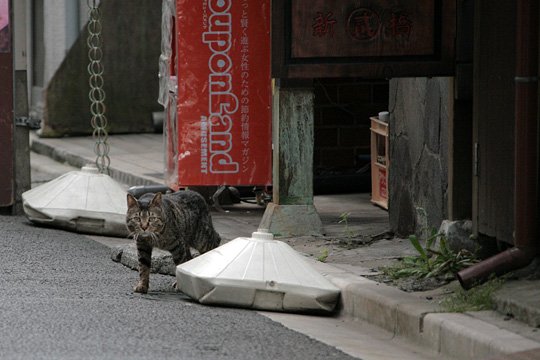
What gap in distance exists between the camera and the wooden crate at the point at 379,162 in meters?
12.6

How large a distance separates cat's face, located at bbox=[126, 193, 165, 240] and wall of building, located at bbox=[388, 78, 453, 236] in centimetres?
217

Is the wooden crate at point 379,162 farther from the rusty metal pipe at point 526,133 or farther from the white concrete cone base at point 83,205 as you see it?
the rusty metal pipe at point 526,133

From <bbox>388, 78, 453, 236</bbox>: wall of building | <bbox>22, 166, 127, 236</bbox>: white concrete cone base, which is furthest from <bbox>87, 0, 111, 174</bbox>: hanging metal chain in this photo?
<bbox>388, 78, 453, 236</bbox>: wall of building

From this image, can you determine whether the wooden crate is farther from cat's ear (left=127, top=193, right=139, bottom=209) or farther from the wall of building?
cat's ear (left=127, top=193, right=139, bottom=209)

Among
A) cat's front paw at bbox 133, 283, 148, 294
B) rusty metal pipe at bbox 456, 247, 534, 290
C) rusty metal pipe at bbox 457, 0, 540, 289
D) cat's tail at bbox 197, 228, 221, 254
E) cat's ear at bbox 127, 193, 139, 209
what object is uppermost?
rusty metal pipe at bbox 457, 0, 540, 289

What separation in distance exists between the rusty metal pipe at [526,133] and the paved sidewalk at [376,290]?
30 cm

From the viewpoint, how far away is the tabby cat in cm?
899

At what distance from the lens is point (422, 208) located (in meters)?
10.1

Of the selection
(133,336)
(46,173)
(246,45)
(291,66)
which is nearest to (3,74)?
(246,45)

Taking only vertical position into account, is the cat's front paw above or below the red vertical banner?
below

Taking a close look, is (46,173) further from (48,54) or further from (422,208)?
(422,208)

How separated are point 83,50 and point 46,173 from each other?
337cm

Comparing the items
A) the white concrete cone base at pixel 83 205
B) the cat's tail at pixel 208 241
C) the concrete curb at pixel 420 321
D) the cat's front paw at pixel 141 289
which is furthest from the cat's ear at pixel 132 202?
the white concrete cone base at pixel 83 205

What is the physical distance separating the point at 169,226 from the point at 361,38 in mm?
1942
